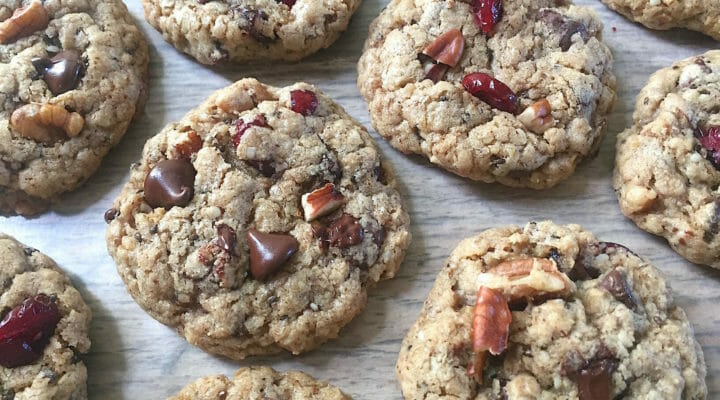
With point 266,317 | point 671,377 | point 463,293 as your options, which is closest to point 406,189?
point 463,293

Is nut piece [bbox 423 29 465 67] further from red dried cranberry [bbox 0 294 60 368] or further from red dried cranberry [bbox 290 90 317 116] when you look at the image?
red dried cranberry [bbox 0 294 60 368]

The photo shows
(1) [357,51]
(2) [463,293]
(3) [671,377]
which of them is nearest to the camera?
(3) [671,377]

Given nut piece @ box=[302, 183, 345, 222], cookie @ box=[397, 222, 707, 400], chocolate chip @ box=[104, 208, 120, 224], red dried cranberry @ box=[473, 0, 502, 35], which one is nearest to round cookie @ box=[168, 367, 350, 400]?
cookie @ box=[397, 222, 707, 400]

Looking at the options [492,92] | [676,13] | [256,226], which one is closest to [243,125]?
[256,226]

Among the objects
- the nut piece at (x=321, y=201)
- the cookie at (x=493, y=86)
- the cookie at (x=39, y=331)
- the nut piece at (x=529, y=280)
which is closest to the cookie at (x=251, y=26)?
the cookie at (x=493, y=86)

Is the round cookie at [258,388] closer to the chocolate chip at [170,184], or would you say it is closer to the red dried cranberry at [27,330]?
the red dried cranberry at [27,330]

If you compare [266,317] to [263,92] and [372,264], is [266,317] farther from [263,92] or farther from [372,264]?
[263,92]
